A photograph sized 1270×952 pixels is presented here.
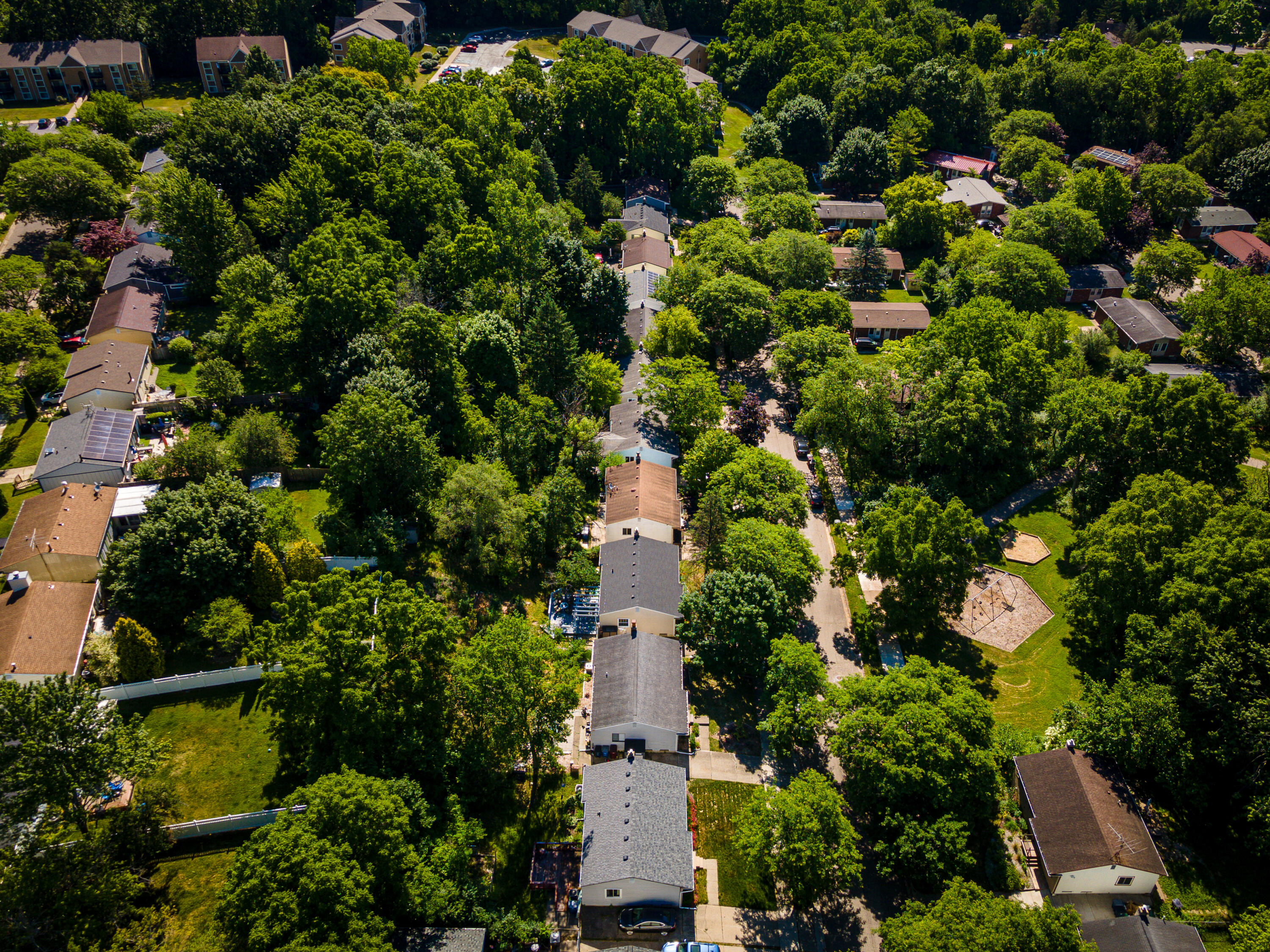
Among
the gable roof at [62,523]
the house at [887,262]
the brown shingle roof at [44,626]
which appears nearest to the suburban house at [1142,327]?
the house at [887,262]

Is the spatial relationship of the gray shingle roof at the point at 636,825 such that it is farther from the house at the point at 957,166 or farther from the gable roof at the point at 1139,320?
the house at the point at 957,166

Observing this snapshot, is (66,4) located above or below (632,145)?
above

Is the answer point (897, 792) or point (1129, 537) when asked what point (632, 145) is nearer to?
point (1129, 537)

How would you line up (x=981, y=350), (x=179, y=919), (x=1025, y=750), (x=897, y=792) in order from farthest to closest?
(x=981, y=350)
(x=1025, y=750)
(x=897, y=792)
(x=179, y=919)

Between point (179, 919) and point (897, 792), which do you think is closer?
point (179, 919)

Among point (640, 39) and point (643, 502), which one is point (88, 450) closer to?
point (643, 502)

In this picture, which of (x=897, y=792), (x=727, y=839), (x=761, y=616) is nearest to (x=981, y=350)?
(x=761, y=616)

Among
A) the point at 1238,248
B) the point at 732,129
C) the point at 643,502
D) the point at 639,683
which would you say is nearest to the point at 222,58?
the point at 732,129
